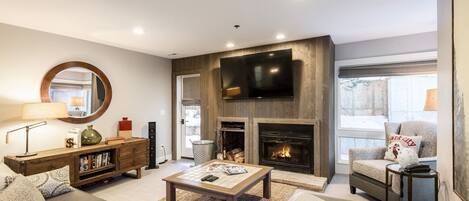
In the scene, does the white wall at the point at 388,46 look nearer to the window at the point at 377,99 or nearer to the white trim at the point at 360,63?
the white trim at the point at 360,63

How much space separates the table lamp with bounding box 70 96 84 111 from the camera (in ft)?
12.9

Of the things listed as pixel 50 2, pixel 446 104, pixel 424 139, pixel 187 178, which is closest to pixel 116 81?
pixel 50 2

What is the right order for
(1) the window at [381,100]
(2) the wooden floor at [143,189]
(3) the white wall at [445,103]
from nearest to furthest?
(3) the white wall at [445,103]
(2) the wooden floor at [143,189]
(1) the window at [381,100]

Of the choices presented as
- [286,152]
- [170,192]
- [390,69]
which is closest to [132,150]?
[170,192]

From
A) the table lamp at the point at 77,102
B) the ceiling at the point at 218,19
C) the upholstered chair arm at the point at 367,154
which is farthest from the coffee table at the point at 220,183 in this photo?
the table lamp at the point at 77,102

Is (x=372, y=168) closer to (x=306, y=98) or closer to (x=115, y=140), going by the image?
(x=306, y=98)

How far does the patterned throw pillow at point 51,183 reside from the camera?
2.18m

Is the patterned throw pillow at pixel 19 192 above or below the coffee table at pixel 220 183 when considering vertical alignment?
above

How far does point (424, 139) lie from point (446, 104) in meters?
1.79

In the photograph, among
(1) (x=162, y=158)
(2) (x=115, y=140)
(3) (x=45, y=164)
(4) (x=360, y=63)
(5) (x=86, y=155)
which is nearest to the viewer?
(3) (x=45, y=164)

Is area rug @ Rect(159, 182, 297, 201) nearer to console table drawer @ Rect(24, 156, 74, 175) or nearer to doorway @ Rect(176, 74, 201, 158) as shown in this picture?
console table drawer @ Rect(24, 156, 74, 175)

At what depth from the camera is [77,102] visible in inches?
157

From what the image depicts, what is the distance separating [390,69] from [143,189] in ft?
14.3

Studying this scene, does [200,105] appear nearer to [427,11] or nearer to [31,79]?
[31,79]
